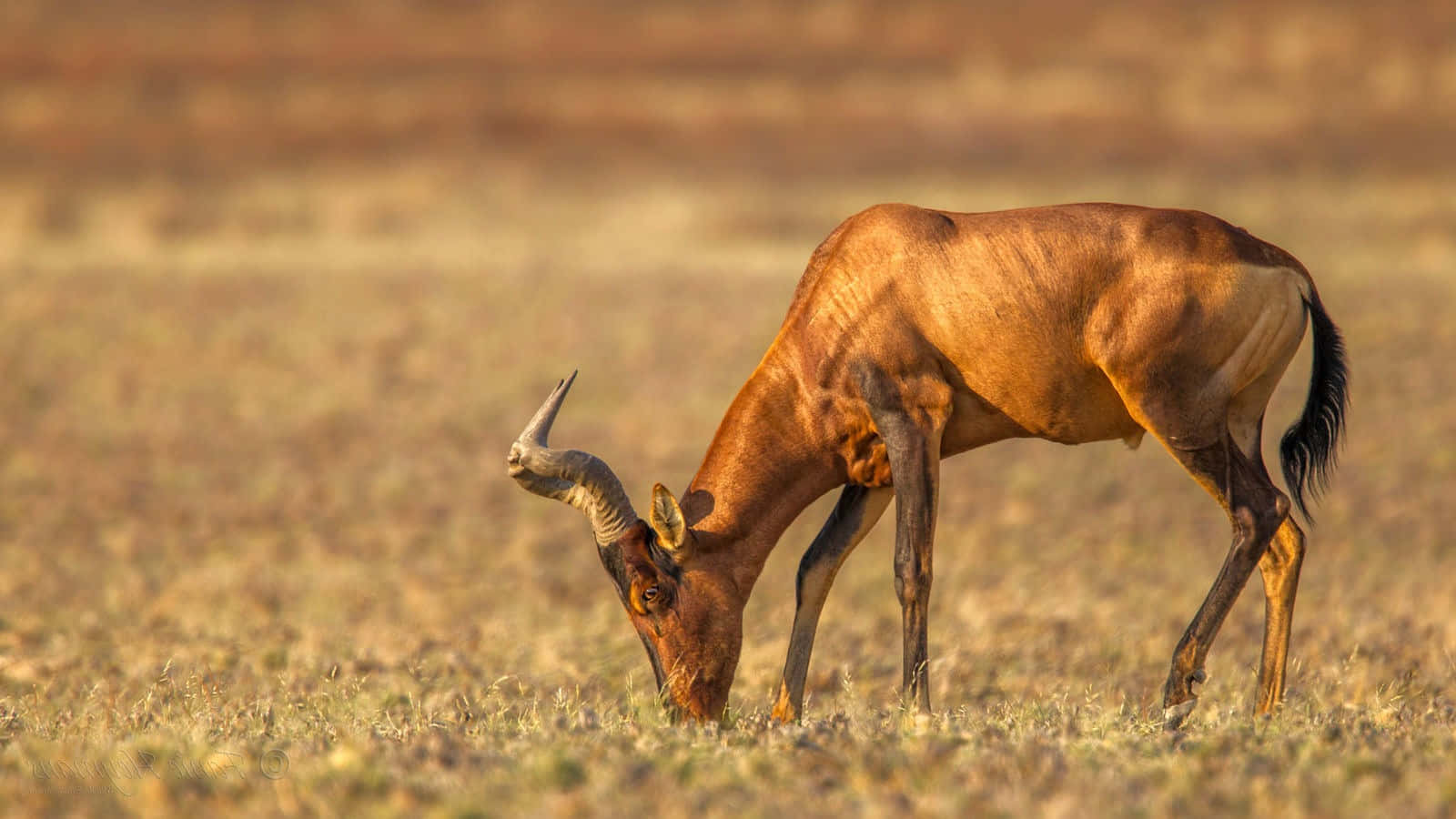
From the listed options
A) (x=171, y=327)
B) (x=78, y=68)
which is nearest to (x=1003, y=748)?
(x=171, y=327)

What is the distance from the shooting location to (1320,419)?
841 centimetres

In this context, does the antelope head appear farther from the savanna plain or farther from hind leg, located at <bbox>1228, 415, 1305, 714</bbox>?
hind leg, located at <bbox>1228, 415, 1305, 714</bbox>

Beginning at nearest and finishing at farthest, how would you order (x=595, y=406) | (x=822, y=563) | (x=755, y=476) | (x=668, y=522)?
1. (x=668, y=522)
2. (x=755, y=476)
3. (x=822, y=563)
4. (x=595, y=406)

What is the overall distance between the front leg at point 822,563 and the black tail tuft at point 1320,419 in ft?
6.92

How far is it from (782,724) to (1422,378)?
13.8 meters

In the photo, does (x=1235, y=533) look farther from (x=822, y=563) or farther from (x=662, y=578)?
(x=662, y=578)

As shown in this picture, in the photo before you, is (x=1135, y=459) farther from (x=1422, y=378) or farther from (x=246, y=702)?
(x=246, y=702)

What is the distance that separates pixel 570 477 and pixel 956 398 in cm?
197

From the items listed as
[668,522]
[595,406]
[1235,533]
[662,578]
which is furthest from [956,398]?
[595,406]

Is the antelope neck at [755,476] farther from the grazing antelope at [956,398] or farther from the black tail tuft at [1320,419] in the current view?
the black tail tuft at [1320,419]

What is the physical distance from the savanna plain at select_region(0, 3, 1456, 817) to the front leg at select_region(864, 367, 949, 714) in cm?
62

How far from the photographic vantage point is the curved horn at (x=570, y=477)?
24.5 ft

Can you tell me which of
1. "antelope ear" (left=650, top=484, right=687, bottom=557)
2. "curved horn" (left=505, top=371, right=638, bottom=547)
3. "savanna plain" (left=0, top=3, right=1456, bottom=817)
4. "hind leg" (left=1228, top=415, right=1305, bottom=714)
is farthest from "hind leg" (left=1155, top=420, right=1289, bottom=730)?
"curved horn" (left=505, top=371, right=638, bottom=547)

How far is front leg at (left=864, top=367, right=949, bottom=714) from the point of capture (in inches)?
308
